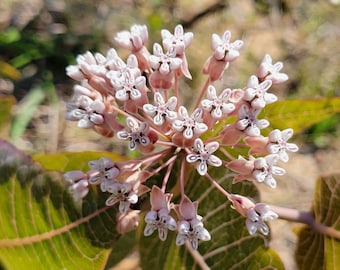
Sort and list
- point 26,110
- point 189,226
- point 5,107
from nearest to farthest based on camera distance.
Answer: point 189,226
point 5,107
point 26,110

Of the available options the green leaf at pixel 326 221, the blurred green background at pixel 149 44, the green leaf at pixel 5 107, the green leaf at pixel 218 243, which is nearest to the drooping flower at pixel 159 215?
the green leaf at pixel 218 243

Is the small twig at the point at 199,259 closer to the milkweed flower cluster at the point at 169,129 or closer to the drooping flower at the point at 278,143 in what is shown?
the milkweed flower cluster at the point at 169,129

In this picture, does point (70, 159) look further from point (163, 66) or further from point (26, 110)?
point (26, 110)

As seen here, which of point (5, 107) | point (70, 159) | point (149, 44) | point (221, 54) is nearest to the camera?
point (221, 54)

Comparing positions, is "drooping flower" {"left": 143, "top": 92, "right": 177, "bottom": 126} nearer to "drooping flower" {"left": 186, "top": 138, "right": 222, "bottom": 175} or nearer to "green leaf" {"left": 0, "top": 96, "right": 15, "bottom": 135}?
"drooping flower" {"left": 186, "top": 138, "right": 222, "bottom": 175}

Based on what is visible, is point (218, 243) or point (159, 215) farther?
point (218, 243)

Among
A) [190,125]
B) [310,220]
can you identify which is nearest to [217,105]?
[190,125]

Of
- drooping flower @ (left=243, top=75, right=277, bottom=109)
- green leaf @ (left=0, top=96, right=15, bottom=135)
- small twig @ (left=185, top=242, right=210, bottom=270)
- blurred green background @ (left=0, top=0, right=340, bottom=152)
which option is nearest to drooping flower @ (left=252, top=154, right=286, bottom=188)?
drooping flower @ (left=243, top=75, right=277, bottom=109)
